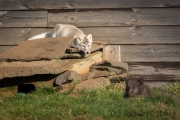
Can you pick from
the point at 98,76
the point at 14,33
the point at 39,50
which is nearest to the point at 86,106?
the point at 98,76

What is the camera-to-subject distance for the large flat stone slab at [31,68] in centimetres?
691

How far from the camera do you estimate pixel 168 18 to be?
8.60 meters

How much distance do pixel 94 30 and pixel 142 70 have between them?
152cm

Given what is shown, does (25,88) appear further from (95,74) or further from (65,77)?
(95,74)

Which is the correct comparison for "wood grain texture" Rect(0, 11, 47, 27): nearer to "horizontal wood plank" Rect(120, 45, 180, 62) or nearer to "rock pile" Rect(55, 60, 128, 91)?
"rock pile" Rect(55, 60, 128, 91)

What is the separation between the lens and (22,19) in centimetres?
886

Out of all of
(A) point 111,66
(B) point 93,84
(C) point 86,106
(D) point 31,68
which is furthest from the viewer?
(A) point 111,66

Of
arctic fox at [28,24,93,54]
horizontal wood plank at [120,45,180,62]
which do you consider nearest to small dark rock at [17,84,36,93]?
arctic fox at [28,24,93,54]

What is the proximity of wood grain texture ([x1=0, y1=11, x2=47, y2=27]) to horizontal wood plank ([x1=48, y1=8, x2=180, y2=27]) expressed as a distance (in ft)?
0.72

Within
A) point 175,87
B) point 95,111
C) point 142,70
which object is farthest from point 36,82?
point 175,87

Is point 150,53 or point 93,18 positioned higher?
point 93,18

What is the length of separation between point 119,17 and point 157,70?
1578mm

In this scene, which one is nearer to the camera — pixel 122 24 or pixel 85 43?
pixel 85 43

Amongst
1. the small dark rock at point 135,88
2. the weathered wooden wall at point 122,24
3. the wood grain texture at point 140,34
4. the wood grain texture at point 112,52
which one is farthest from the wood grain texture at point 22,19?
the small dark rock at point 135,88
